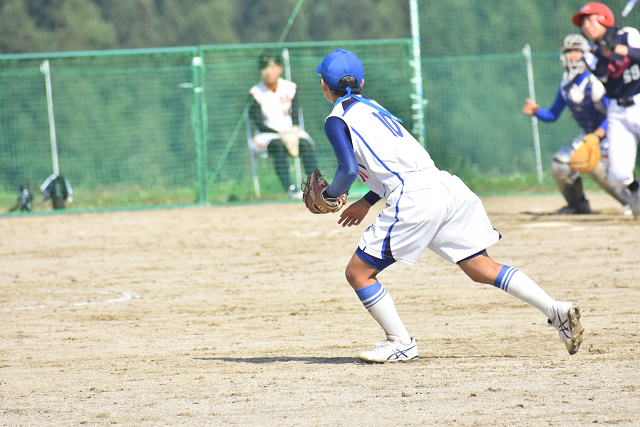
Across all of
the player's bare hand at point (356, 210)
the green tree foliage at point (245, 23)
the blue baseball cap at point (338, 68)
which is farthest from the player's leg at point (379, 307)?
the green tree foliage at point (245, 23)

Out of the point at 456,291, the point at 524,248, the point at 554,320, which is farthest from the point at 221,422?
the point at 524,248

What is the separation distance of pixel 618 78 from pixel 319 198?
231 inches

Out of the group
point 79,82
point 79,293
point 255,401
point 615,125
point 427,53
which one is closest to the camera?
point 255,401

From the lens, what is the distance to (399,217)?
4.11 m

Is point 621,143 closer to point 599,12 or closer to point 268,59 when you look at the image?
point 599,12

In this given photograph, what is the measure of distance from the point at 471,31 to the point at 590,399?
1591 cm

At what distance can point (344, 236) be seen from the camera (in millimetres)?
9680

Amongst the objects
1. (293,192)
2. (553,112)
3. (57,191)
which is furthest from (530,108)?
(57,191)

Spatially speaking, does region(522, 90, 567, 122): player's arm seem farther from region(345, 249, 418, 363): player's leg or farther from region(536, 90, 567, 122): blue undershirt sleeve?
region(345, 249, 418, 363): player's leg

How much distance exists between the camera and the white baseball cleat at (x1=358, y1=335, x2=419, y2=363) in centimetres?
430

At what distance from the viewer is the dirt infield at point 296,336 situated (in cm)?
354

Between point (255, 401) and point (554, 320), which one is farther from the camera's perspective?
point (554, 320)

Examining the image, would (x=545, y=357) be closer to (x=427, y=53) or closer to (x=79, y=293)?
(x=79, y=293)

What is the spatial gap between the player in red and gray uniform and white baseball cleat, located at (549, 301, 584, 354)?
503 cm
